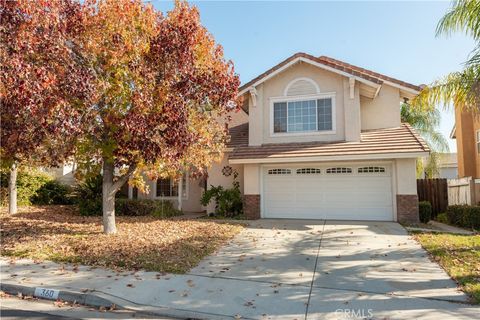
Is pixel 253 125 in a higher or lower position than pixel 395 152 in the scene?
higher

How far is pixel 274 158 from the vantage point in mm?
13836

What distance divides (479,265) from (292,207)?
7.86 meters

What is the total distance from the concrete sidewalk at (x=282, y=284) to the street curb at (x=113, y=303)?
0.02m

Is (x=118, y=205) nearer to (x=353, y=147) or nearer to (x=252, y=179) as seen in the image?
(x=252, y=179)

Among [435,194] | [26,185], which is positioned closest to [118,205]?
[26,185]

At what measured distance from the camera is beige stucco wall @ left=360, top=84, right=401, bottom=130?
50.1ft

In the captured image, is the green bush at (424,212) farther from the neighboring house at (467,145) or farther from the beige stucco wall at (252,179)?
the neighboring house at (467,145)

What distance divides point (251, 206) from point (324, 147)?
3.96 metres

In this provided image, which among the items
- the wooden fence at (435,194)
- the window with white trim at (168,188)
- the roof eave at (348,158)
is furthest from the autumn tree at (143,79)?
the wooden fence at (435,194)

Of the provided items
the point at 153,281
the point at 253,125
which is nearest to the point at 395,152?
the point at 253,125

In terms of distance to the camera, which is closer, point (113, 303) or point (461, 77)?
point (113, 303)

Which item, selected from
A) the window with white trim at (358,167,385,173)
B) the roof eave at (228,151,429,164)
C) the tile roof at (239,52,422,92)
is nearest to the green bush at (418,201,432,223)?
the window with white trim at (358,167,385,173)

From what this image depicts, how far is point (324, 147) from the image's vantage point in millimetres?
13852

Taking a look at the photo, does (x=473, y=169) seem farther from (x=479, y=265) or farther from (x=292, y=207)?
(x=479, y=265)
